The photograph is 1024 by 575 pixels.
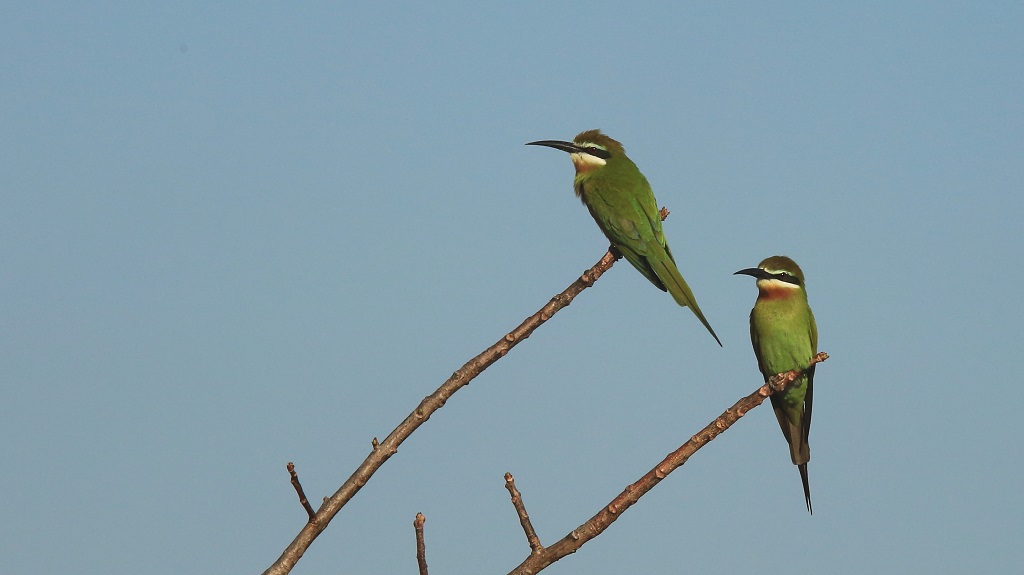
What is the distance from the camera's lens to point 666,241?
5.72m

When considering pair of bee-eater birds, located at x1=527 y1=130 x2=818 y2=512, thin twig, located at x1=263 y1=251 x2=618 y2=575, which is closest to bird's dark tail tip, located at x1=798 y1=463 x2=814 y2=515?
pair of bee-eater birds, located at x1=527 y1=130 x2=818 y2=512

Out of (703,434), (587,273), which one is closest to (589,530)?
(703,434)

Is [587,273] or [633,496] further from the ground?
[587,273]

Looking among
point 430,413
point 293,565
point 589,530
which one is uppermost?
point 430,413

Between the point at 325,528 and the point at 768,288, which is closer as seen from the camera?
the point at 325,528

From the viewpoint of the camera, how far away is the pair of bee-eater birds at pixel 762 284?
220 inches

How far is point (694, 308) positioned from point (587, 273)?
143 centimetres

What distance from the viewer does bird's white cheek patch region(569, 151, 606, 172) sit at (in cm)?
666

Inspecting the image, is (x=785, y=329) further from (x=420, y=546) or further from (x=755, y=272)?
(x=420, y=546)

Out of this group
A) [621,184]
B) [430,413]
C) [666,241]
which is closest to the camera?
[430,413]

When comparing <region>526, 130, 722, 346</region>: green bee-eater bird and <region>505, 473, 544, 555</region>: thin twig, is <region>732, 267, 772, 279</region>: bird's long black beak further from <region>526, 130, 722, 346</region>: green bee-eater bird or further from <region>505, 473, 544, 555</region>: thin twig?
<region>505, 473, 544, 555</region>: thin twig

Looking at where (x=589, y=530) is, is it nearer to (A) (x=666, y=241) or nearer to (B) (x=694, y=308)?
(B) (x=694, y=308)

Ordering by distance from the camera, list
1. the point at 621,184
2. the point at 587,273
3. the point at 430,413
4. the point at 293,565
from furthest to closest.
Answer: the point at 621,184 → the point at 587,273 → the point at 430,413 → the point at 293,565

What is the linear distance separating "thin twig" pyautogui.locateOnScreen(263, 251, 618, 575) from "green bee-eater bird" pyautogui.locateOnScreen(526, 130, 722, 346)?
6.64 feet
